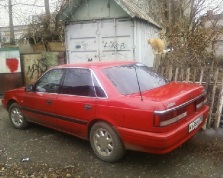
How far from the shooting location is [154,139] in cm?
348

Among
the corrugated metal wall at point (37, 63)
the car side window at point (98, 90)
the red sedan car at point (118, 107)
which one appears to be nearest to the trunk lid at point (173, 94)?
the red sedan car at point (118, 107)

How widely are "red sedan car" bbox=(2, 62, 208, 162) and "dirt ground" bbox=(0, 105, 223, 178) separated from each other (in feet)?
0.96

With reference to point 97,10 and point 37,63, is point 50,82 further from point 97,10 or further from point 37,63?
point 97,10

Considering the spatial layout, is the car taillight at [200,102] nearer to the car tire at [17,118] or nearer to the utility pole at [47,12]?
the car tire at [17,118]

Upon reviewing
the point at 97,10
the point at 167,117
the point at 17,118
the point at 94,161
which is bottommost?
the point at 94,161

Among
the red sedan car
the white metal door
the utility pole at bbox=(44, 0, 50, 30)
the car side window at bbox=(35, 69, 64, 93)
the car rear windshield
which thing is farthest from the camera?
the utility pole at bbox=(44, 0, 50, 30)

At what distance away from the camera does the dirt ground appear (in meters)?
3.86

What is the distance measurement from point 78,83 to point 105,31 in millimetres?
5884

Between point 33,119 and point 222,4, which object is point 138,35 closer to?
point 33,119

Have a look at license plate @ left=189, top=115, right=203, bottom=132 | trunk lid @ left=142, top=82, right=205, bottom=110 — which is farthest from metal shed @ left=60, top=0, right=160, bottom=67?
license plate @ left=189, top=115, right=203, bottom=132

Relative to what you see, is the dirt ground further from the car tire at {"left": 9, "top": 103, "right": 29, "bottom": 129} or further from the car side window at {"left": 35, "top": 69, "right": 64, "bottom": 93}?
the car side window at {"left": 35, "top": 69, "right": 64, "bottom": 93}

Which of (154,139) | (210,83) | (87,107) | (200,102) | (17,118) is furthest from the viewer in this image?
(17,118)

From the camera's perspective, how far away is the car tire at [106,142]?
3.92 m

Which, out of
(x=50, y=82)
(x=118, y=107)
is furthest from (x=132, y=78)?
(x=50, y=82)
